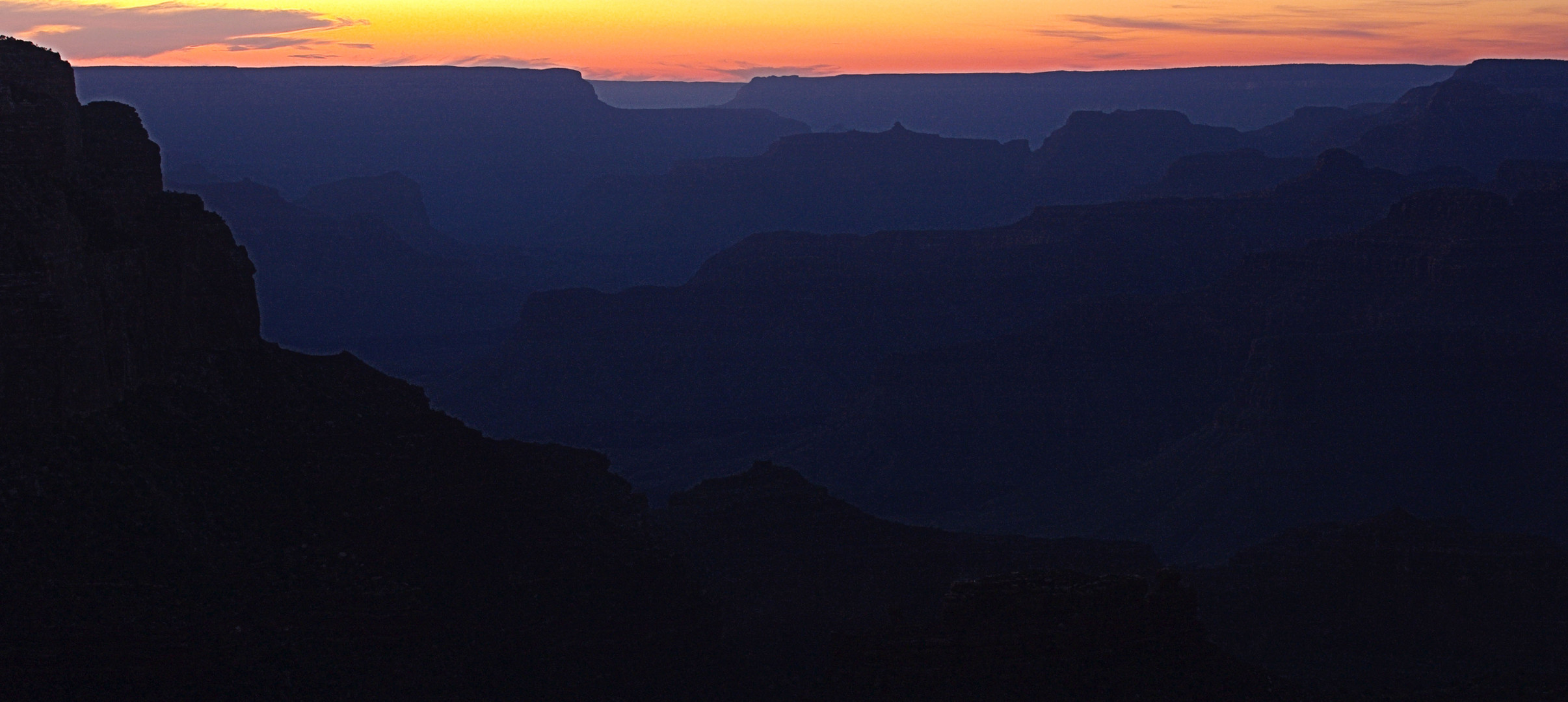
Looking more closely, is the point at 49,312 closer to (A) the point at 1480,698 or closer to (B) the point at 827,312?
(A) the point at 1480,698

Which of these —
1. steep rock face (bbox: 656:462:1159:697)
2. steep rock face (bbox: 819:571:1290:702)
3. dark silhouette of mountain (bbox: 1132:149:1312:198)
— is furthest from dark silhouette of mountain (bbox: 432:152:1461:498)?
steep rock face (bbox: 819:571:1290:702)

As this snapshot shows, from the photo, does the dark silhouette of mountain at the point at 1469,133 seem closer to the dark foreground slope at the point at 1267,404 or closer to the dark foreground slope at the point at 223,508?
the dark foreground slope at the point at 1267,404

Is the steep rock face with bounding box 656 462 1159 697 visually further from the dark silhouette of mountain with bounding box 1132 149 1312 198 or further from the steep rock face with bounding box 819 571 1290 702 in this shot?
the dark silhouette of mountain with bounding box 1132 149 1312 198

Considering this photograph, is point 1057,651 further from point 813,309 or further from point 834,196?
point 834,196

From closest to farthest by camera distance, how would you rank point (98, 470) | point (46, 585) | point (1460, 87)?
1. point (46, 585)
2. point (98, 470)
3. point (1460, 87)

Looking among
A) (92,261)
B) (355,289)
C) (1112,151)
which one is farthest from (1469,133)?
(92,261)

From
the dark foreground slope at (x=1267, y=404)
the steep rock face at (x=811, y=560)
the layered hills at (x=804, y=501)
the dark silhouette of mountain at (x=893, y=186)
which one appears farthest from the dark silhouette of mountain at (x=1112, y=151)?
the steep rock face at (x=811, y=560)

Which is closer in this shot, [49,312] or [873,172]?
[49,312]

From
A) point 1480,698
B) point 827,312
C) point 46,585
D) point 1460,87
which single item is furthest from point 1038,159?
point 46,585
